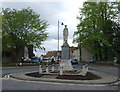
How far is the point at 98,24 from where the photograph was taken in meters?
35.6

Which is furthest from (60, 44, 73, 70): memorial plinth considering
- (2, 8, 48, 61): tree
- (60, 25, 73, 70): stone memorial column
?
(2, 8, 48, 61): tree

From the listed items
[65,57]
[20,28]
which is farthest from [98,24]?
[65,57]

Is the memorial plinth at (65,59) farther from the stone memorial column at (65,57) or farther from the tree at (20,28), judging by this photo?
the tree at (20,28)

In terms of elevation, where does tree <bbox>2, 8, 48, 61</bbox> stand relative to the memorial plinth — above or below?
above

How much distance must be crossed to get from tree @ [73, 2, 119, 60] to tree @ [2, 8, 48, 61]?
10370mm

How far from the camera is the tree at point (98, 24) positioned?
35.7 metres

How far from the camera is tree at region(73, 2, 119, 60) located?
1406 inches

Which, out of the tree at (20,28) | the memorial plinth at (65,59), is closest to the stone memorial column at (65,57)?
the memorial plinth at (65,59)

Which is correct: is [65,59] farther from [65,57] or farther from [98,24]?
[98,24]

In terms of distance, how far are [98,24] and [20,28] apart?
17219 millimetres

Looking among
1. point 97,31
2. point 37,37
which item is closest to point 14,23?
point 37,37

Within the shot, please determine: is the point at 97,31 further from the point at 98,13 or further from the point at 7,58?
the point at 7,58

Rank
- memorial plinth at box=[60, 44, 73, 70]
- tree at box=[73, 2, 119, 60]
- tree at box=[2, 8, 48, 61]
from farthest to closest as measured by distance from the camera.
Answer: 1. tree at box=[73, 2, 119, 60]
2. tree at box=[2, 8, 48, 61]
3. memorial plinth at box=[60, 44, 73, 70]

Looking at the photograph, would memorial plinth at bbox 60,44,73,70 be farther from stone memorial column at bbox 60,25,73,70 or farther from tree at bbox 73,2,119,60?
tree at bbox 73,2,119,60
